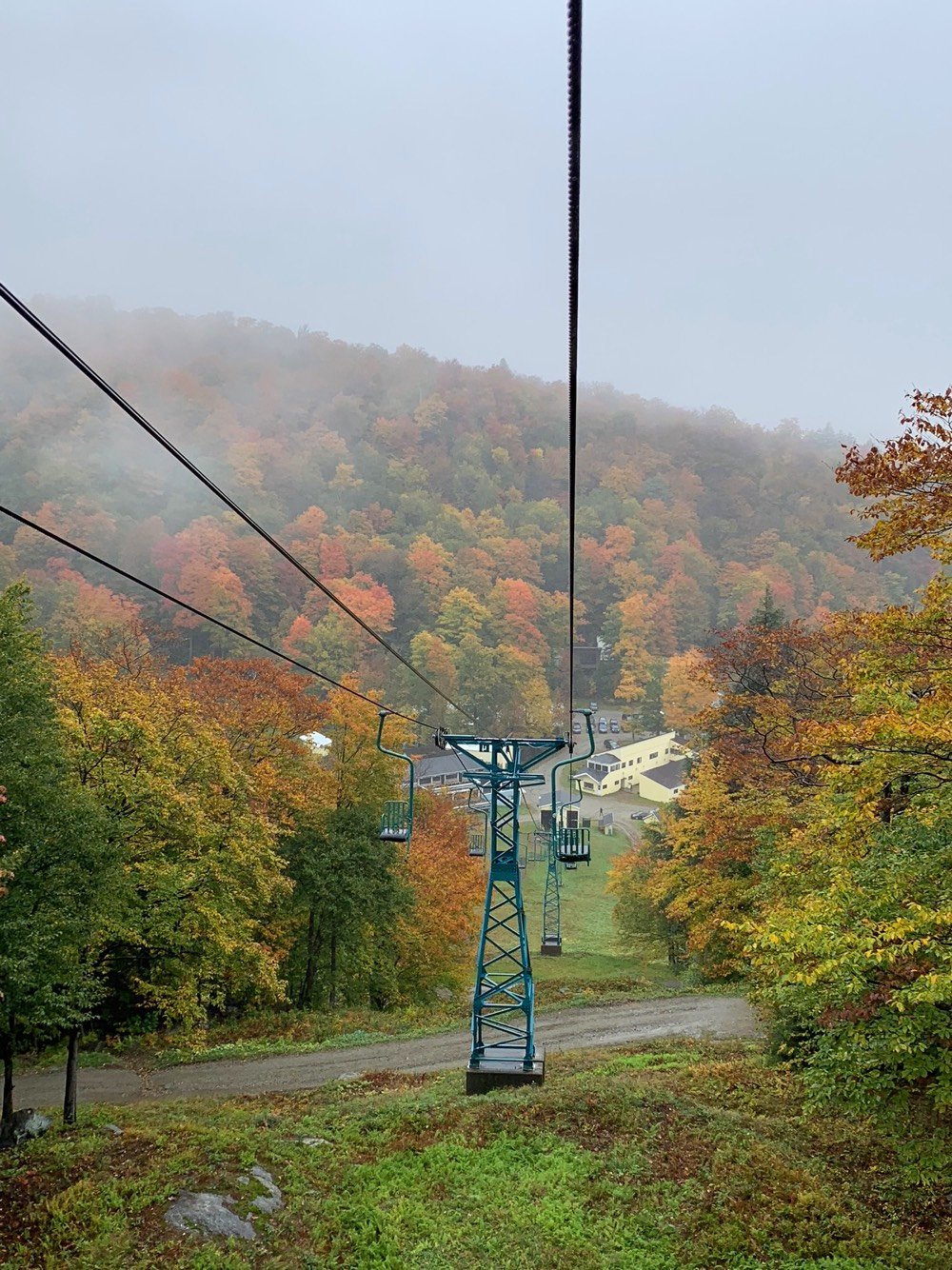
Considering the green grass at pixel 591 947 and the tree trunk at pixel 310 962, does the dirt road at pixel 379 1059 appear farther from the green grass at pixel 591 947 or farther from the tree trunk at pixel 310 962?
the tree trunk at pixel 310 962

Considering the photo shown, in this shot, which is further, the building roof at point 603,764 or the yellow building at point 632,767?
the building roof at point 603,764

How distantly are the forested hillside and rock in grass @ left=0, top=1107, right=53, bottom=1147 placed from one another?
27.0 meters

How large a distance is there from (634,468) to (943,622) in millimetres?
135448

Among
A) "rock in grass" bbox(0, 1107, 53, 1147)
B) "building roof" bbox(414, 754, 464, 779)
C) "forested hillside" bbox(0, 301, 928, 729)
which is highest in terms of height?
"forested hillside" bbox(0, 301, 928, 729)

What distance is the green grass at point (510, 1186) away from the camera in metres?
7.66

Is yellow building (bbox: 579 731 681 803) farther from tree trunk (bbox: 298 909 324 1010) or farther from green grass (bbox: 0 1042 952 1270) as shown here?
green grass (bbox: 0 1042 952 1270)

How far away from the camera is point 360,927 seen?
2330 centimetres

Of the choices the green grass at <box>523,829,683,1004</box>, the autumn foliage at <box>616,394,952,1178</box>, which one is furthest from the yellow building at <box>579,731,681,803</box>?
the autumn foliage at <box>616,394,952,1178</box>

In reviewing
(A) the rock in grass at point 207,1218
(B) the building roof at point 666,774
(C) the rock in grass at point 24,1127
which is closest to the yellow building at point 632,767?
(B) the building roof at point 666,774

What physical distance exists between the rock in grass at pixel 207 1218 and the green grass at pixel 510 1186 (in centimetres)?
15

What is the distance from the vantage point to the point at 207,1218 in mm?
8242

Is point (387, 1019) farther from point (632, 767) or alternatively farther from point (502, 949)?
point (632, 767)

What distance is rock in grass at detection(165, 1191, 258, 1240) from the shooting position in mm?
8062

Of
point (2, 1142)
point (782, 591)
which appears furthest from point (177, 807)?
point (782, 591)
